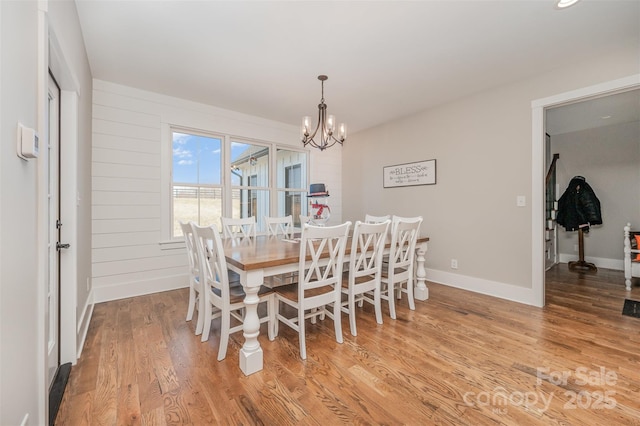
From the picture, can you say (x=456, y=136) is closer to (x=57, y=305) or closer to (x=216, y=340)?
(x=216, y=340)

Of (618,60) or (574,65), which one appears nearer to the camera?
(618,60)

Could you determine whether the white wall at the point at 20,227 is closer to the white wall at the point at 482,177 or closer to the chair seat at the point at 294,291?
the chair seat at the point at 294,291

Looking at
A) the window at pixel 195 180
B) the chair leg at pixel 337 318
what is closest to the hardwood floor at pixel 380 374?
the chair leg at pixel 337 318

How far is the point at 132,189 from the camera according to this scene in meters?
3.33

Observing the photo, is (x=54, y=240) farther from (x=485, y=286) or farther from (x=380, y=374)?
(x=485, y=286)

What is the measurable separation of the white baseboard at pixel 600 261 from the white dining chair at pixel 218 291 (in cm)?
575

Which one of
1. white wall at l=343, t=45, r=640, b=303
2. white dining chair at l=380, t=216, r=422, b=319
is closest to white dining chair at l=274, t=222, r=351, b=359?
white dining chair at l=380, t=216, r=422, b=319

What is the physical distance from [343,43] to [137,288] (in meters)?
3.52

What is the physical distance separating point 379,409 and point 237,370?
0.94m

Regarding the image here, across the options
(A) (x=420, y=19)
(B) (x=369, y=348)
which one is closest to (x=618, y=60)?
(A) (x=420, y=19)

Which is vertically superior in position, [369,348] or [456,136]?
[456,136]

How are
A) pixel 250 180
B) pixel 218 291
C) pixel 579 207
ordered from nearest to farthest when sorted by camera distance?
pixel 218 291, pixel 250 180, pixel 579 207

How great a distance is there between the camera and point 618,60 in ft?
8.46

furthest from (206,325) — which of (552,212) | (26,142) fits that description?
(552,212)
